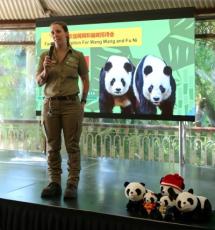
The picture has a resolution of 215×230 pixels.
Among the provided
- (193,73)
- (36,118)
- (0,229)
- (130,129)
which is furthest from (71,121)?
(36,118)

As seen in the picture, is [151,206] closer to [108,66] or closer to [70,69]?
[70,69]

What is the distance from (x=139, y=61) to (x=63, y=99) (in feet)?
6.48

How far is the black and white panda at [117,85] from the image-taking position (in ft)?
15.6

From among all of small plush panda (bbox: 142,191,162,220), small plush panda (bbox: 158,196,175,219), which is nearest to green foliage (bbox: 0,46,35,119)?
small plush panda (bbox: 142,191,162,220)

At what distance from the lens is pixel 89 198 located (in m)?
3.03

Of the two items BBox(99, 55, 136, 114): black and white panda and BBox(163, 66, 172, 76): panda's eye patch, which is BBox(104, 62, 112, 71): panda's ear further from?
BBox(163, 66, 172, 76): panda's eye patch

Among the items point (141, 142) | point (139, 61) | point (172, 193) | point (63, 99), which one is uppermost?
point (139, 61)

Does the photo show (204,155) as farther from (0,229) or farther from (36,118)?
(0,229)

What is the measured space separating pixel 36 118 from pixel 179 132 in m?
2.02

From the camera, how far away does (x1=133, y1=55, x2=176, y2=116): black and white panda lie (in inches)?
179

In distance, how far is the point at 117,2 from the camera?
476cm

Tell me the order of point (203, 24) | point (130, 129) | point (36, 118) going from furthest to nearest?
point (36, 118) < point (130, 129) < point (203, 24)

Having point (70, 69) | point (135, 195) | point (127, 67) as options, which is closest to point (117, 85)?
point (127, 67)

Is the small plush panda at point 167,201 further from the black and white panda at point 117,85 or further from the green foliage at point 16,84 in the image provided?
the green foliage at point 16,84
